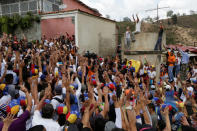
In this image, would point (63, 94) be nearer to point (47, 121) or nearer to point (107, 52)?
point (47, 121)

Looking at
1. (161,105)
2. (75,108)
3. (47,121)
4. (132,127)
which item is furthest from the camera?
(161,105)

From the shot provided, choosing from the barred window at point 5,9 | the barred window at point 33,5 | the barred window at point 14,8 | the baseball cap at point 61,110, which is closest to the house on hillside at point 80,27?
the barred window at point 33,5

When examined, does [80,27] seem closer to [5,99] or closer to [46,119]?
[5,99]

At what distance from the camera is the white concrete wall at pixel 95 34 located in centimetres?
1235

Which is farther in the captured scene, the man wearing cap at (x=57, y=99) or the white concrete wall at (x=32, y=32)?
the white concrete wall at (x=32, y=32)

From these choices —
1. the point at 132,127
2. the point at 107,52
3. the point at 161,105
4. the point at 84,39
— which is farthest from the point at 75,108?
the point at 107,52

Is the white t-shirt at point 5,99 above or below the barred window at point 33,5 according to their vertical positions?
below

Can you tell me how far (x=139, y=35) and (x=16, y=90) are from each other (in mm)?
10472

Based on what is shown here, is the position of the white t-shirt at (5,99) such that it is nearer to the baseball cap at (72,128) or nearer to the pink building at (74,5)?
the baseball cap at (72,128)

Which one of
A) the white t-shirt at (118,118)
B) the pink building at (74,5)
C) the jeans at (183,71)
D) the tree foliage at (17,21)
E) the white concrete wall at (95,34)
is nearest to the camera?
the white t-shirt at (118,118)

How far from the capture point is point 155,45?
41.2 ft

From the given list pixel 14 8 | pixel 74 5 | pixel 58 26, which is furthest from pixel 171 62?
pixel 14 8

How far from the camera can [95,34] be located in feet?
47.5

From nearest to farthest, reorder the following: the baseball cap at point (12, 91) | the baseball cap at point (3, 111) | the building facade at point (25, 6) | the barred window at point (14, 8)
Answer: the baseball cap at point (3, 111)
the baseball cap at point (12, 91)
the building facade at point (25, 6)
the barred window at point (14, 8)
